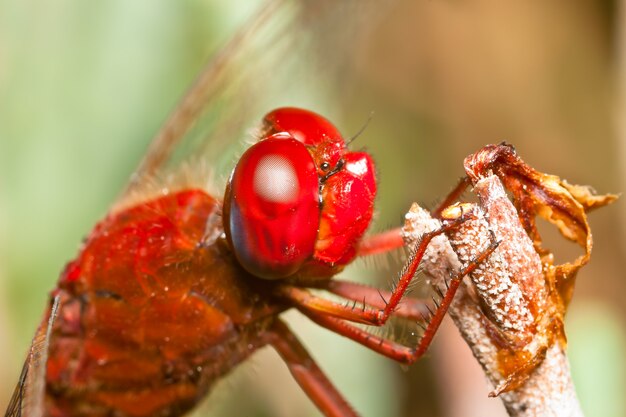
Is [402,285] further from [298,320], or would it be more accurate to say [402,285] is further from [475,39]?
[475,39]

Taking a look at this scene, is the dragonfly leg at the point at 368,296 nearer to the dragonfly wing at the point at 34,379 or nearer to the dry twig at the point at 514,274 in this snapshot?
the dry twig at the point at 514,274

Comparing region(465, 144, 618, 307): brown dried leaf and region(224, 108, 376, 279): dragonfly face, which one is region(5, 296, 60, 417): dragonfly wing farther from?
region(465, 144, 618, 307): brown dried leaf

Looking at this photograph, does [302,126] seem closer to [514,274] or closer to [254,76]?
[514,274]

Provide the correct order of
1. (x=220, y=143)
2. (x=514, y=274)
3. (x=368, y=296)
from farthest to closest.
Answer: (x=220, y=143)
(x=368, y=296)
(x=514, y=274)

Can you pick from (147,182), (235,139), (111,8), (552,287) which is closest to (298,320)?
(235,139)

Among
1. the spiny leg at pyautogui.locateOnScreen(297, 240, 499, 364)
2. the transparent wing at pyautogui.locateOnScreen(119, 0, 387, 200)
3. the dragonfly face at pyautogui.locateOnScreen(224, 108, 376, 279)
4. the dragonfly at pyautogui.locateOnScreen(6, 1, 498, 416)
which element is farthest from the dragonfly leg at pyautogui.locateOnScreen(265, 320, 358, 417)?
the transparent wing at pyautogui.locateOnScreen(119, 0, 387, 200)

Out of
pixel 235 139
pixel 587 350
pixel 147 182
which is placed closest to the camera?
pixel 147 182

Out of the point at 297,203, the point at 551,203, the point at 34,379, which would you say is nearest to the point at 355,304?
the point at 297,203

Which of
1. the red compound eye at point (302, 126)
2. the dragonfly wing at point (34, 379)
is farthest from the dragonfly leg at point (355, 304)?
the dragonfly wing at point (34, 379)
